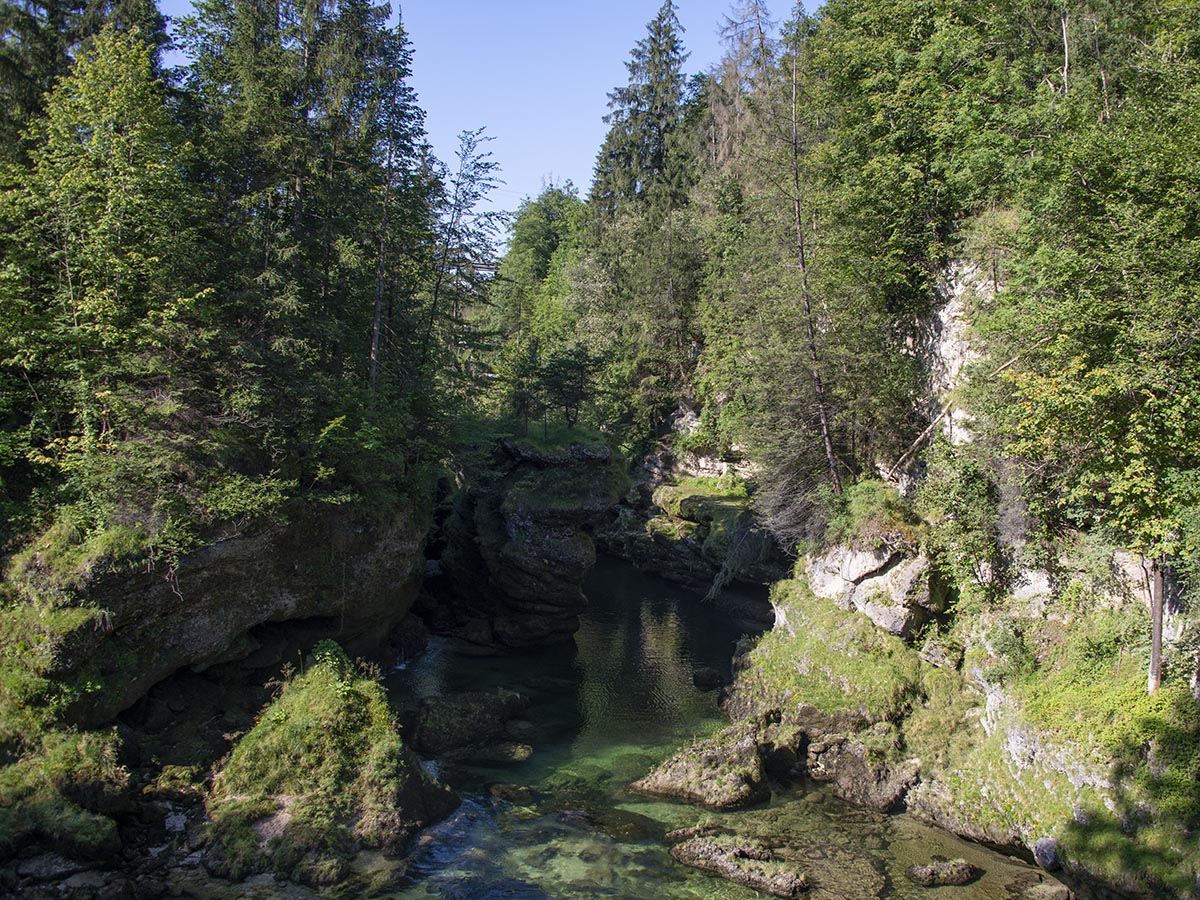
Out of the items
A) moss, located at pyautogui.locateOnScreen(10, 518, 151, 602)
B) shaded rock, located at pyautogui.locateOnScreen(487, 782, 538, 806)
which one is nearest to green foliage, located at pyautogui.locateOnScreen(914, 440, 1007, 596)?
shaded rock, located at pyautogui.locateOnScreen(487, 782, 538, 806)

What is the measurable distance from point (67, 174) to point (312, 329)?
686 centimetres

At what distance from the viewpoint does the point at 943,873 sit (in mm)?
15250

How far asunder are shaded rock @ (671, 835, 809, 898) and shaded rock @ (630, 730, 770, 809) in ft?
5.86

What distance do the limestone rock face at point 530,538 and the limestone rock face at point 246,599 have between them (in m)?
5.17

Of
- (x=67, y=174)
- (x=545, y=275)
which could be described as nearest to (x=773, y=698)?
(x=67, y=174)

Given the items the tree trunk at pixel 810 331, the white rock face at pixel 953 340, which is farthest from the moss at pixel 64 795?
the white rock face at pixel 953 340

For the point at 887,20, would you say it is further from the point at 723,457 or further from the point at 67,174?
the point at 67,174

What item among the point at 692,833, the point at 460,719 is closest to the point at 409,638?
the point at 460,719

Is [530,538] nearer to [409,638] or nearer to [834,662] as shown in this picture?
[409,638]

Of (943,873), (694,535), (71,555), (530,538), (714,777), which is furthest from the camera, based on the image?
(694,535)

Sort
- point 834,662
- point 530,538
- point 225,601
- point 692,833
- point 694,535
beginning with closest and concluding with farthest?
1. point 692,833
2. point 225,601
3. point 834,662
4. point 530,538
5. point 694,535

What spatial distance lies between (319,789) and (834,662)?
1446cm

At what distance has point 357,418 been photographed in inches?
893

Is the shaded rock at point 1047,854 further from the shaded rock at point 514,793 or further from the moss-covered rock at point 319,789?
the moss-covered rock at point 319,789
